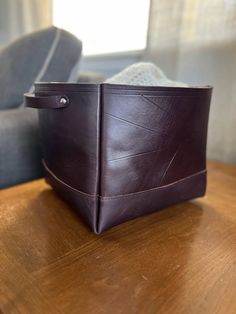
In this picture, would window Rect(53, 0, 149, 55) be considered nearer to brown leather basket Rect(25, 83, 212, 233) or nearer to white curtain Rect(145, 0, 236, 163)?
white curtain Rect(145, 0, 236, 163)

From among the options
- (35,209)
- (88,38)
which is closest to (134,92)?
(35,209)

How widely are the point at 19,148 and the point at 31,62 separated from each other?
0.94 ft

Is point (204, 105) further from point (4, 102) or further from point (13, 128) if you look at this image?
point (4, 102)

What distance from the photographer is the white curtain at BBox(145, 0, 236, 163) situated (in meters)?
0.74

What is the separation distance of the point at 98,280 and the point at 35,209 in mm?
222

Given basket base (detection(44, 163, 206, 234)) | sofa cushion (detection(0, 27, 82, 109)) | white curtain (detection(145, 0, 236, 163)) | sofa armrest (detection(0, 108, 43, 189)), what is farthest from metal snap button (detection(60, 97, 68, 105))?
white curtain (detection(145, 0, 236, 163))

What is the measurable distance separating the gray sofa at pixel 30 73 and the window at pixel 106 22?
365mm

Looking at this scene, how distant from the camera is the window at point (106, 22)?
1.02 metres

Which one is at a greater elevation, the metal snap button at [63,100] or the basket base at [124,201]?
the metal snap button at [63,100]

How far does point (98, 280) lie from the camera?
0.29 meters

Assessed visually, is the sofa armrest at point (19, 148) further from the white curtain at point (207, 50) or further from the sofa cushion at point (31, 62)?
the white curtain at point (207, 50)

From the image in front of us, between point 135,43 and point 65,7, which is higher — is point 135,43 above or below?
below

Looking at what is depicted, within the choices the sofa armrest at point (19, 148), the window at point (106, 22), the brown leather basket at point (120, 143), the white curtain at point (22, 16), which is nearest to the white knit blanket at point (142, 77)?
the brown leather basket at point (120, 143)

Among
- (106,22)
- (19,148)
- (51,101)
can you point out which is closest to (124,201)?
(51,101)
